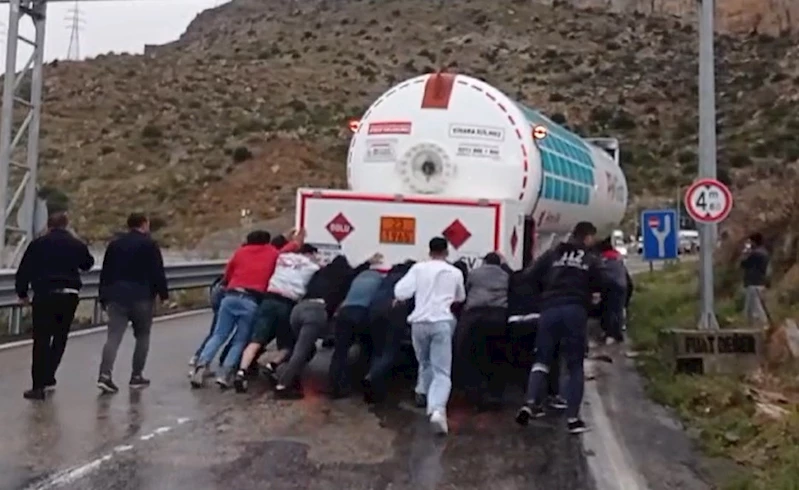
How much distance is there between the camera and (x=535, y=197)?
14047 millimetres

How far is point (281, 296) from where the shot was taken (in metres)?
13.0

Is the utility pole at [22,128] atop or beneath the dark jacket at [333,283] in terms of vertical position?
atop

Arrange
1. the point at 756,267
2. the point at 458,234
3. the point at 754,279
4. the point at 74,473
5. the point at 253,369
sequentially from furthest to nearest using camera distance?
the point at 754,279, the point at 756,267, the point at 253,369, the point at 458,234, the point at 74,473

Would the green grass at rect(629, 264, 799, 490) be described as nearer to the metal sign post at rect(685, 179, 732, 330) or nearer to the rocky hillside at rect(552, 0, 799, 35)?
the metal sign post at rect(685, 179, 732, 330)

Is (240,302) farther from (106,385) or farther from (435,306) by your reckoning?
(435,306)

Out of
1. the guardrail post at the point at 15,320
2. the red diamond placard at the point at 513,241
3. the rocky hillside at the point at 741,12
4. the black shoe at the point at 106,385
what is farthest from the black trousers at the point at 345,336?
the rocky hillside at the point at 741,12

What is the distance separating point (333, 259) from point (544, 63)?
60.0 meters

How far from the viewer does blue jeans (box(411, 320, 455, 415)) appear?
10891 millimetres

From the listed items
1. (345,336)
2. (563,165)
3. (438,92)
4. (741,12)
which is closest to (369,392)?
(345,336)

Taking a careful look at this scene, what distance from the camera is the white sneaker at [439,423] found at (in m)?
10.6

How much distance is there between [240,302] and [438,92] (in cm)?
309

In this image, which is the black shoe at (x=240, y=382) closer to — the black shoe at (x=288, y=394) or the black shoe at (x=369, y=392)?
the black shoe at (x=288, y=394)

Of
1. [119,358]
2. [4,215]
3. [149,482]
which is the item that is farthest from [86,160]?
[149,482]

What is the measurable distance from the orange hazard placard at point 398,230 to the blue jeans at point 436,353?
1661 mm
